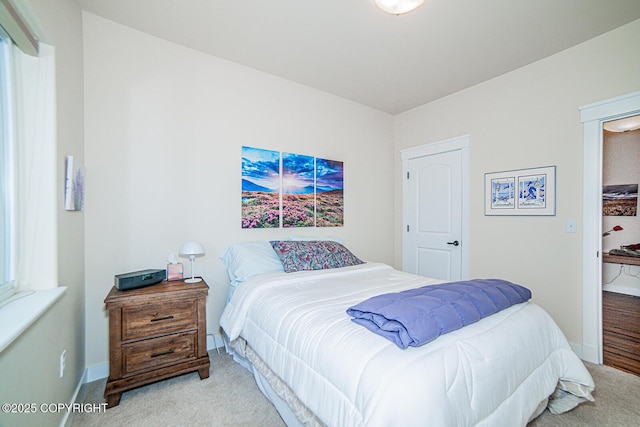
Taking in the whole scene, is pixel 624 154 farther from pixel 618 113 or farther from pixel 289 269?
pixel 289 269

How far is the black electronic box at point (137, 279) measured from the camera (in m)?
1.90

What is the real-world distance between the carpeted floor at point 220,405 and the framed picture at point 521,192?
1453mm

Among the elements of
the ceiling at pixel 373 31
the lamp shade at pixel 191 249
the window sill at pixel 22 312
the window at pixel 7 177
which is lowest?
the window sill at pixel 22 312

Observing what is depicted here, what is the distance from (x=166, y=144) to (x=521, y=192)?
136 inches

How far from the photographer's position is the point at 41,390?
4.02 ft

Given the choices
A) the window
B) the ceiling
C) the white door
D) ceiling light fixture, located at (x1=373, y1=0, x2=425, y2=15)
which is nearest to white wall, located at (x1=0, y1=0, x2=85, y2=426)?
the window

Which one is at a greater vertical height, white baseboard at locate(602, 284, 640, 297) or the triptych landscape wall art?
the triptych landscape wall art

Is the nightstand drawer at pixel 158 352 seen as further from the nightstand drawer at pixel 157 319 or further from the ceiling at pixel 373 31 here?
the ceiling at pixel 373 31

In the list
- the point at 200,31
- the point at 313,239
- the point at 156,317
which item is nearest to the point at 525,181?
the point at 313,239

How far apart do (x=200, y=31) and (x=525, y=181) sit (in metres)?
3.33

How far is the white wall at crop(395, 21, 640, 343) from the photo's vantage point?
2354 mm

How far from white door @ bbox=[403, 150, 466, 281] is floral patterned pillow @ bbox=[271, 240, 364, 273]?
1299mm

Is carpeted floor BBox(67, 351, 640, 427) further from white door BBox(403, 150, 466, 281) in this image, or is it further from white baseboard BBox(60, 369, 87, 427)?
white door BBox(403, 150, 466, 281)

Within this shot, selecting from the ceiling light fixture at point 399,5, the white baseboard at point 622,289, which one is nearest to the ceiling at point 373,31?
the ceiling light fixture at point 399,5
